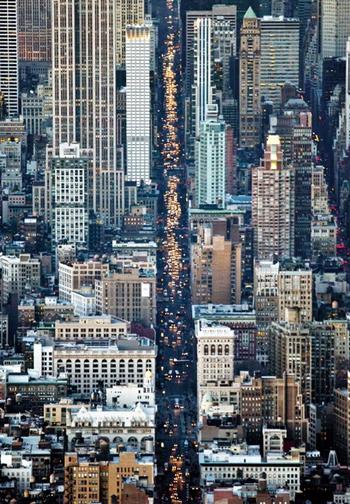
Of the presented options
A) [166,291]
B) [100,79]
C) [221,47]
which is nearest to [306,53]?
[221,47]

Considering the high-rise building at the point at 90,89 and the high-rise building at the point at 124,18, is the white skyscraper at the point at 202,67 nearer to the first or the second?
the high-rise building at the point at 124,18

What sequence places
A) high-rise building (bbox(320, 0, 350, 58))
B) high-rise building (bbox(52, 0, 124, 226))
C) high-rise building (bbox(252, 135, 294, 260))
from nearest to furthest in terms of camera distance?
1. high-rise building (bbox(252, 135, 294, 260))
2. high-rise building (bbox(52, 0, 124, 226))
3. high-rise building (bbox(320, 0, 350, 58))

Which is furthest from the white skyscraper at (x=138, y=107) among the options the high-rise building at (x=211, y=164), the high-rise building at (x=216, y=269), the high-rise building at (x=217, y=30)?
the high-rise building at (x=216, y=269)

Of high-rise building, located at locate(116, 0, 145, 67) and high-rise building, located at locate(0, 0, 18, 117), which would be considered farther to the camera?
high-rise building, located at locate(0, 0, 18, 117)

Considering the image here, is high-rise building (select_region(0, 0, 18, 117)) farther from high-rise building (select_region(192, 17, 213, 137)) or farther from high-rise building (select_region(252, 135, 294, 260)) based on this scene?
high-rise building (select_region(252, 135, 294, 260))

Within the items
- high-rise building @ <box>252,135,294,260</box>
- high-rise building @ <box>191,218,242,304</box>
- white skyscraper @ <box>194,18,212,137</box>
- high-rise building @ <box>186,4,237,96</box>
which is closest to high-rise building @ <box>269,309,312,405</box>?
high-rise building @ <box>191,218,242,304</box>

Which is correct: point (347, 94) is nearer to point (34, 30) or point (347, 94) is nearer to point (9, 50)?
point (9, 50)
